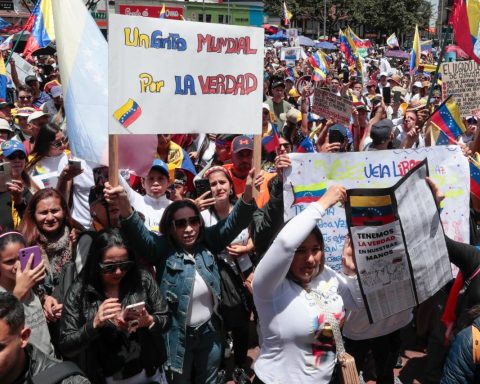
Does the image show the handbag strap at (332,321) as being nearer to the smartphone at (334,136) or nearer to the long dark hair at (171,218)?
the long dark hair at (171,218)

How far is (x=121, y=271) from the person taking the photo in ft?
10.3

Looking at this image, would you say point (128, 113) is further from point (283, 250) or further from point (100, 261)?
point (283, 250)

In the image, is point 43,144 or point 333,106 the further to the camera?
point 333,106

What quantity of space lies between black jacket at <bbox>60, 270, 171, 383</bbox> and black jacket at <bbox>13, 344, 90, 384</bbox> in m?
0.67

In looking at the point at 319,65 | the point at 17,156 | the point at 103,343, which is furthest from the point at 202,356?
the point at 319,65

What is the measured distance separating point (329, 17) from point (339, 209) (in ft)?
218

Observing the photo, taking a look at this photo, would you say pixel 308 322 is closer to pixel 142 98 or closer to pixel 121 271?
pixel 121 271

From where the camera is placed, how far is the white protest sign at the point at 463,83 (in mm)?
6293

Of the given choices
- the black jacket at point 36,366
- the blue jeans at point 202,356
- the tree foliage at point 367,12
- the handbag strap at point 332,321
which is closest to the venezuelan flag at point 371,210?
Answer: the handbag strap at point 332,321

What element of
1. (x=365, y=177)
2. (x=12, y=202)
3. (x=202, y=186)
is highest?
(x=365, y=177)

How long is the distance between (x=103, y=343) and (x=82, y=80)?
6.30 ft

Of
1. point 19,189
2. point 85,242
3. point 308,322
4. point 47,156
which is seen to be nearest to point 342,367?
point 308,322

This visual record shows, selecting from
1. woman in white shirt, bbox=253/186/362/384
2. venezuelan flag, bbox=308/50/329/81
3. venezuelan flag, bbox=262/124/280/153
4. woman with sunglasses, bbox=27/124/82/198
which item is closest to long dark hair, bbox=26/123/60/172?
woman with sunglasses, bbox=27/124/82/198

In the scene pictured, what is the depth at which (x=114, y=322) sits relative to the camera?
117 inches
